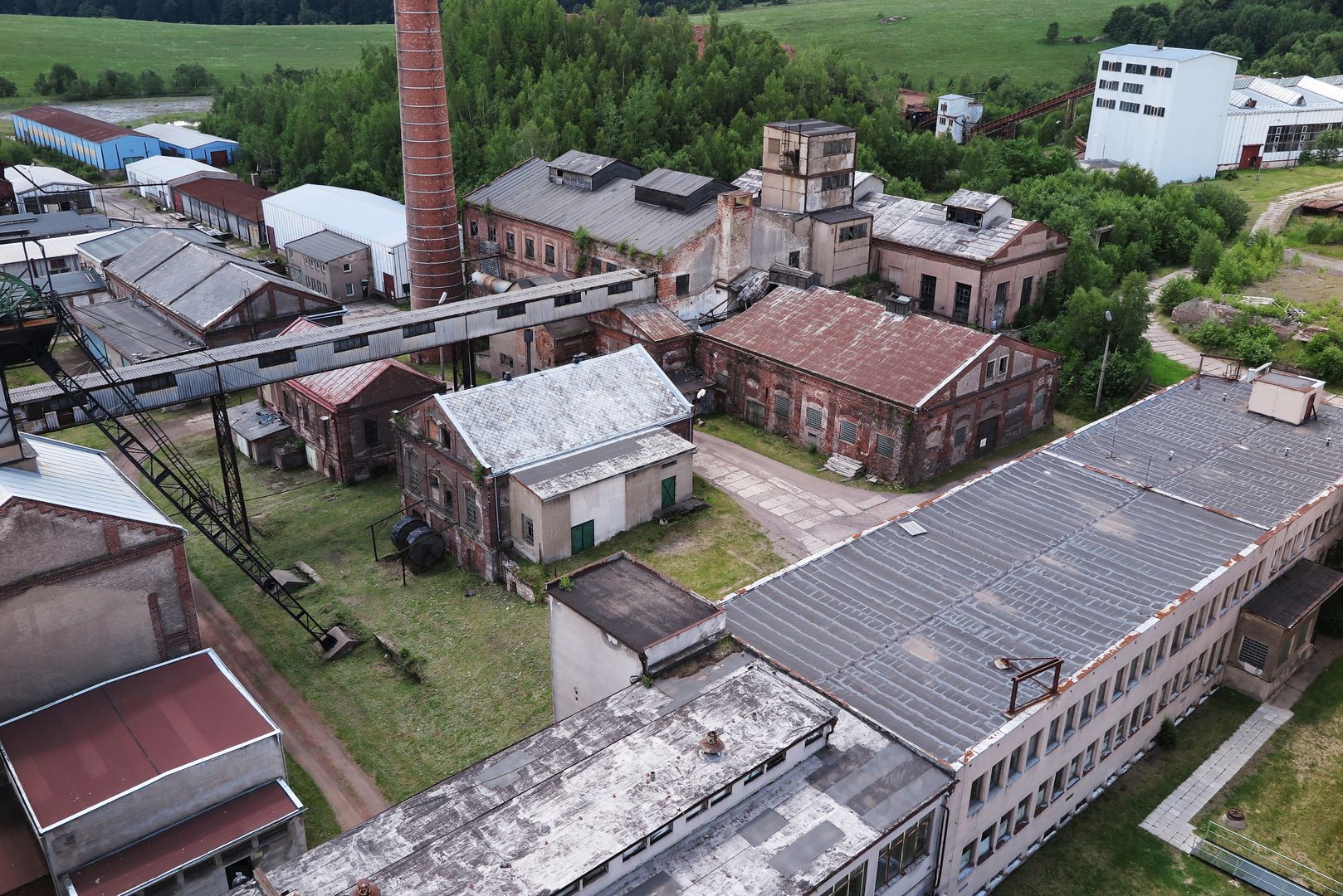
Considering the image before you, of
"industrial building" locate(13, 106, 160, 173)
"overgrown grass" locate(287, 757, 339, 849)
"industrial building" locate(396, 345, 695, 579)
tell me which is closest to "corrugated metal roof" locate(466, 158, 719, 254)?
"industrial building" locate(396, 345, 695, 579)

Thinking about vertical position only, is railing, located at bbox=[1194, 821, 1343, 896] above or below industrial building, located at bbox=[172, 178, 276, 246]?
below

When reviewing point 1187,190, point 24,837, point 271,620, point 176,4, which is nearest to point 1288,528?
point 271,620

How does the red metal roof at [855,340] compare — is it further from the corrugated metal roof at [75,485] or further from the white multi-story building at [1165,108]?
the white multi-story building at [1165,108]

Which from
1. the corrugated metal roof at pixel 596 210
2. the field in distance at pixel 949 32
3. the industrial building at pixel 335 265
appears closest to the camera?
the corrugated metal roof at pixel 596 210

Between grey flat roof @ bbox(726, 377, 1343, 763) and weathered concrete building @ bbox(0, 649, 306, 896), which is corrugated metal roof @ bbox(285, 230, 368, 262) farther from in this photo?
grey flat roof @ bbox(726, 377, 1343, 763)

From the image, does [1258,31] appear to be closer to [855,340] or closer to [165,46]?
[855,340]

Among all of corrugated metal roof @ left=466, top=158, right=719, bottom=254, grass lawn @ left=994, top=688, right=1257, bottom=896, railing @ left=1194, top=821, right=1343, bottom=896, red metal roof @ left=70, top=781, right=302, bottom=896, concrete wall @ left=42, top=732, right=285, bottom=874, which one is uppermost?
corrugated metal roof @ left=466, top=158, right=719, bottom=254

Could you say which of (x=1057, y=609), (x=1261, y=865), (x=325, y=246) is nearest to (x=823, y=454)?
(x=1057, y=609)

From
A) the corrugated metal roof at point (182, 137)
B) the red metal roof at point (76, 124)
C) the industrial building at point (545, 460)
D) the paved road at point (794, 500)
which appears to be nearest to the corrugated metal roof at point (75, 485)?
the industrial building at point (545, 460)
